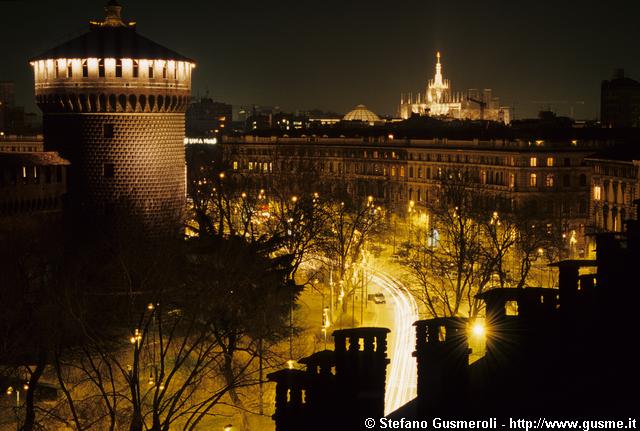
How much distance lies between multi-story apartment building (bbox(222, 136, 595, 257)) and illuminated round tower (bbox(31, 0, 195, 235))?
29901mm

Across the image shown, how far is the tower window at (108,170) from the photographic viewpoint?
52375mm

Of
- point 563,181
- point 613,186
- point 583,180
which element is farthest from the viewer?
point 583,180

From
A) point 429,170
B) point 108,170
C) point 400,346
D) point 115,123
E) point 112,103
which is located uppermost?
point 112,103

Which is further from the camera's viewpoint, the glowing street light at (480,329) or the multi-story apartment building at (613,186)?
the multi-story apartment building at (613,186)

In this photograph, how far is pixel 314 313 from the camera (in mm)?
55688

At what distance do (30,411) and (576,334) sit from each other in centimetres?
1549

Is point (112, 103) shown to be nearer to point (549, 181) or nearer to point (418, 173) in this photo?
point (549, 181)

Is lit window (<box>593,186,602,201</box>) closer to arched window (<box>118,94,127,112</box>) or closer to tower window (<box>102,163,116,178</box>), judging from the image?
arched window (<box>118,94,127,112</box>)

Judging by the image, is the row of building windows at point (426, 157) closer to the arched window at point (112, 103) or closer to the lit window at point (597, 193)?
the lit window at point (597, 193)

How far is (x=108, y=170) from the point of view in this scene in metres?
52.4

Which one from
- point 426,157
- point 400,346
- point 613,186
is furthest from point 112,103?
point 426,157

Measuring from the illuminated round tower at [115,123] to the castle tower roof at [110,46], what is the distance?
0.16 ft

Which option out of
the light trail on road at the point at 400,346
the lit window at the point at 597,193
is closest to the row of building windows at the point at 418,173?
the lit window at the point at 597,193

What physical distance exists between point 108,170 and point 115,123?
226 centimetres
